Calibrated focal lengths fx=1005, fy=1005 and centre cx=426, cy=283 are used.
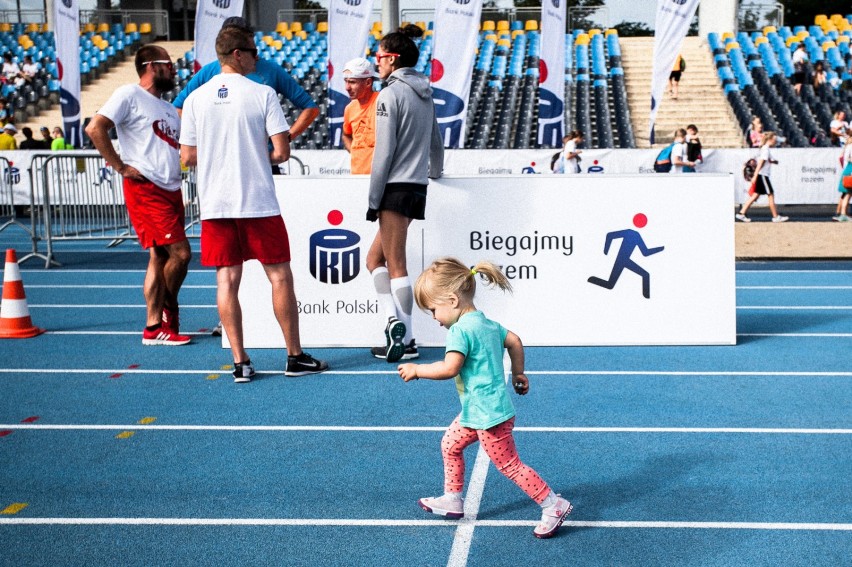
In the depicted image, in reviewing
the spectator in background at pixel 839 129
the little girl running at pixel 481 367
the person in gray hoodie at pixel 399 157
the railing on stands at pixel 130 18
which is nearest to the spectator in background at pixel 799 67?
the spectator in background at pixel 839 129

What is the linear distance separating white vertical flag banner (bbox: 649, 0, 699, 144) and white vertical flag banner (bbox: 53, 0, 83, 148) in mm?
10439

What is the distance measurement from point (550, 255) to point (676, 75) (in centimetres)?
2216

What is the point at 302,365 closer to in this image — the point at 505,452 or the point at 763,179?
the point at 505,452

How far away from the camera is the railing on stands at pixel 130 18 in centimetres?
3619

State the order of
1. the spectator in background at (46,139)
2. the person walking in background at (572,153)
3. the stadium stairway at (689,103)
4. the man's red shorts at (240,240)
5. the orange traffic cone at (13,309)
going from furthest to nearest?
the stadium stairway at (689,103) < the spectator in background at (46,139) < the person walking in background at (572,153) < the orange traffic cone at (13,309) < the man's red shorts at (240,240)

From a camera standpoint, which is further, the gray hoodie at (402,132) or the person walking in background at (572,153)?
the person walking in background at (572,153)

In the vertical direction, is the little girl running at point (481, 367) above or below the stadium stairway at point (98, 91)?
below

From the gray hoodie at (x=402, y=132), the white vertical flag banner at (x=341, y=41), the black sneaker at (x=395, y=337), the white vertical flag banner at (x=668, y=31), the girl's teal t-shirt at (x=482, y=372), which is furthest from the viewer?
the white vertical flag banner at (x=341, y=41)

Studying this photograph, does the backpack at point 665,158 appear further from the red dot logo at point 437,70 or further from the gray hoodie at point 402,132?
the gray hoodie at point 402,132

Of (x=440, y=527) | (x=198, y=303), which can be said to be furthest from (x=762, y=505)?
(x=198, y=303)

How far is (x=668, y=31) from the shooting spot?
18.0m

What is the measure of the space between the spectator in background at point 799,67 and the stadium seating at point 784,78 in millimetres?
168

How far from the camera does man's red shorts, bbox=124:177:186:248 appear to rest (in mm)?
7211

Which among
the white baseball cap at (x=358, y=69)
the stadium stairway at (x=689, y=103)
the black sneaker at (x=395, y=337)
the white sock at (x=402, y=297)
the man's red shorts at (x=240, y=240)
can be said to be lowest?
the black sneaker at (x=395, y=337)
